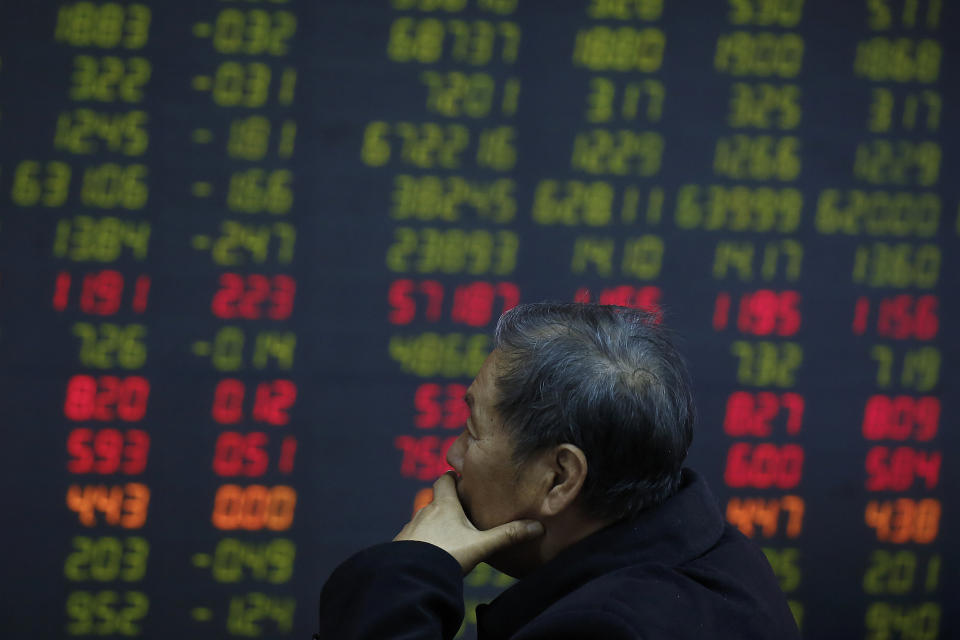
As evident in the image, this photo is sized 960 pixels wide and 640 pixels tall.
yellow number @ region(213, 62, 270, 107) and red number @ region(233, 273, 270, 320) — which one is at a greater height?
yellow number @ region(213, 62, 270, 107)

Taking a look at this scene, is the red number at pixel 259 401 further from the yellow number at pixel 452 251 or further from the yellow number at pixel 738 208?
the yellow number at pixel 738 208

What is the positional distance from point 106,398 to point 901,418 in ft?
6.36

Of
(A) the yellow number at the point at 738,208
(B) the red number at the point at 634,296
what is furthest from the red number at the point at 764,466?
(A) the yellow number at the point at 738,208

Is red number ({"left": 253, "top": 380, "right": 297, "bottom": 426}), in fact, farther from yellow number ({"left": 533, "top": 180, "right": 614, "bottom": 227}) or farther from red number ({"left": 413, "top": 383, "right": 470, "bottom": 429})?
yellow number ({"left": 533, "top": 180, "right": 614, "bottom": 227})

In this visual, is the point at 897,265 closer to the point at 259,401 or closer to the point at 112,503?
the point at 259,401

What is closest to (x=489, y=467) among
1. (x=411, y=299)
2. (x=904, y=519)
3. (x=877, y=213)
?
(x=411, y=299)

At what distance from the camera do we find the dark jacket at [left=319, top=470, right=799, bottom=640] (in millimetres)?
1085

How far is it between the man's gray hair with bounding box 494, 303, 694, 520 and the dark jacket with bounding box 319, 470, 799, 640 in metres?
0.04

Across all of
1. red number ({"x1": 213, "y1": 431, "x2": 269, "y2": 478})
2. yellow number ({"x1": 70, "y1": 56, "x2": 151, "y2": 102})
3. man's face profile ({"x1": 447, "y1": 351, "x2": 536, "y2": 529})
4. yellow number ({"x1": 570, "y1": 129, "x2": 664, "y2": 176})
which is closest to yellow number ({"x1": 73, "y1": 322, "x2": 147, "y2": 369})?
red number ({"x1": 213, "y1": 431, "x2": 269, "y2": 478})

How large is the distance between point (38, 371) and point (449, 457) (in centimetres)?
154

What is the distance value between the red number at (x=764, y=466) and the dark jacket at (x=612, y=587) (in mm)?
1550

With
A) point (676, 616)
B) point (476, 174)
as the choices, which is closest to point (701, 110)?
point (476, 174)

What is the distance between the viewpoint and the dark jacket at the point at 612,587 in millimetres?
1085

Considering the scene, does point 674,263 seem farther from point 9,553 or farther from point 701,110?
point 9,553
